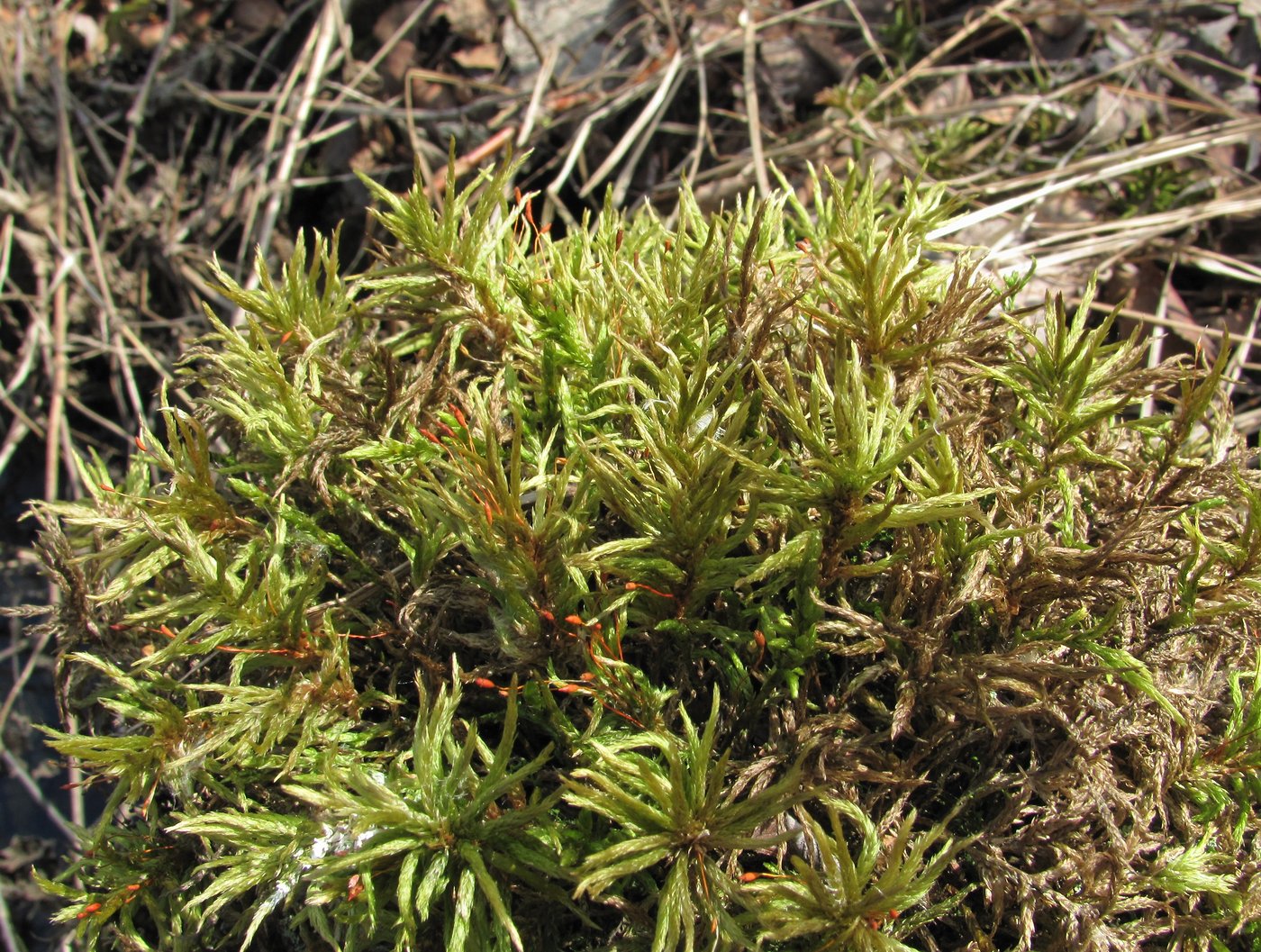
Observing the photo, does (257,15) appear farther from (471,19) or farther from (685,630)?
(685,630)

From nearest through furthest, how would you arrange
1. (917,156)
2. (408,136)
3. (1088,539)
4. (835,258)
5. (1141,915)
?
1. (1141,915)
2. (1088,539)
3. (835,258)
4. (917,156)
5. (408,136)

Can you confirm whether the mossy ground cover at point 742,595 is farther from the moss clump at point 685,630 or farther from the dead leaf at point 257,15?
the dead leaf at point 257,15

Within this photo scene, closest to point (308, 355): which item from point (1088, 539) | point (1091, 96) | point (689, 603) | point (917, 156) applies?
point (689, 603)

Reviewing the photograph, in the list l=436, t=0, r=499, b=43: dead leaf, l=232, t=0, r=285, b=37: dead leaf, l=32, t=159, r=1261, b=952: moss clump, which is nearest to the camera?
l=32, t=159, r=1261, b=952: moss clump

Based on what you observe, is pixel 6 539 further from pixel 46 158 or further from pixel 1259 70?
pixel 1259 70

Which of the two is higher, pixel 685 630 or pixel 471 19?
pixel 471 19

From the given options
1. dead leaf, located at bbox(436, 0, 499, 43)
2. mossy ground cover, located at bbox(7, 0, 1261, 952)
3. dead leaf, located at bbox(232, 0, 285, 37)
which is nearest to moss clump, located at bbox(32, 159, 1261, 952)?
mossy ground cover, located at bbox(7, 0, 1261, 952)

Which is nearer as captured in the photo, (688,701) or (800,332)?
(688,701)

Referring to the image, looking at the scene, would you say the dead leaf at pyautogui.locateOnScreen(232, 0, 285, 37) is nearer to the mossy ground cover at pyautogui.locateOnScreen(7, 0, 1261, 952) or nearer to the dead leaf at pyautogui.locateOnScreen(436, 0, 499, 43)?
the dead leaf at pyautogui.locateOnScreen(436, 0, 499, 43)

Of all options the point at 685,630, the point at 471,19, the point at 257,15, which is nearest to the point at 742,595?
the point at 685,630
